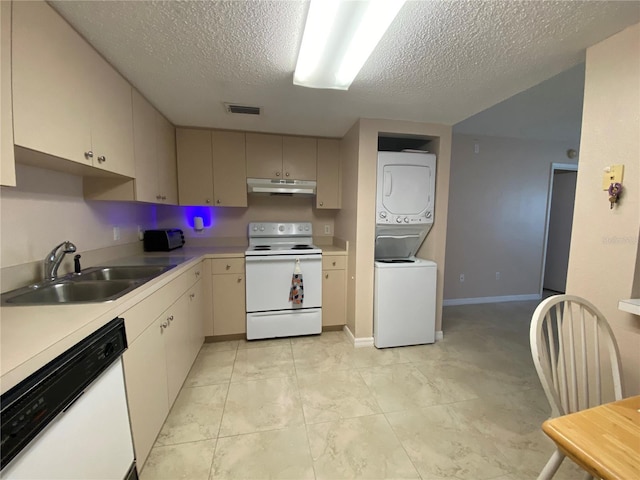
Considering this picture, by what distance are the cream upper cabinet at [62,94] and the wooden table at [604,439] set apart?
198 centimetres

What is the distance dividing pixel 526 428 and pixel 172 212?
3.61m

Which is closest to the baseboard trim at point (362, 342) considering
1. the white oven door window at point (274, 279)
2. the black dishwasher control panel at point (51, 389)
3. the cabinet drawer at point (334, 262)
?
the white oven door window at point (274, 279)

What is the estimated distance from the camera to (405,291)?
247cm

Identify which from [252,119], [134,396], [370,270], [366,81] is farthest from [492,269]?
[134,396]

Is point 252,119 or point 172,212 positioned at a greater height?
point 252,119

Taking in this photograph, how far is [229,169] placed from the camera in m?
2.75

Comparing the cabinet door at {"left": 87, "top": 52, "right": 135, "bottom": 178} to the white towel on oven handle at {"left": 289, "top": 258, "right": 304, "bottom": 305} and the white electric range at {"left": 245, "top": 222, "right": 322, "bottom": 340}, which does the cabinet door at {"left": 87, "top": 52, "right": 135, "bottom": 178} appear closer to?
the white electric range at {"left": 245, "top": 222, "right": 322, "bottom": 340}

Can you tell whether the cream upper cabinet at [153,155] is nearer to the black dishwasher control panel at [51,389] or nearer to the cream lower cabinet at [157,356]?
the cream lower cabinet at [157,356]

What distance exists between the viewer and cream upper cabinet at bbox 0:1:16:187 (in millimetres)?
872

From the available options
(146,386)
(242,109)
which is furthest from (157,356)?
(242,109)

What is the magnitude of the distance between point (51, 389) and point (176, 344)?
3.53 feet

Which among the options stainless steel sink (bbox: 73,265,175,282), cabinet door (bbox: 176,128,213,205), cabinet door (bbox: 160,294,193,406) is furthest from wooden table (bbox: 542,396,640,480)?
cabinet door (bbox: 176,128,213,205)

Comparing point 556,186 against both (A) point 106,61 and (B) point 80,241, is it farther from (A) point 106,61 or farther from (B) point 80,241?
(B) point 80,241

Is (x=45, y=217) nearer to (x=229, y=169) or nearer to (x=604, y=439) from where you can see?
(x=229, y=169)
